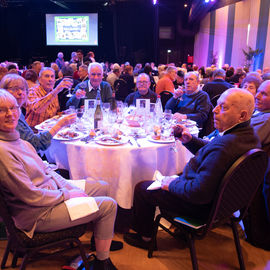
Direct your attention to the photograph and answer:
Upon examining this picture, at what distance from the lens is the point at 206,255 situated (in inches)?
93.3

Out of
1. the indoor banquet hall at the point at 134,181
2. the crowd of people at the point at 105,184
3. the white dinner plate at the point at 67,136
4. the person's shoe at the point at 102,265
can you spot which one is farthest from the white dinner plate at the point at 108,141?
the person's shoe at the point at 102,265

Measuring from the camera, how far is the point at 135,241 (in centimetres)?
245

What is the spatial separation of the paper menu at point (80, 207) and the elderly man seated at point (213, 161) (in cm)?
56

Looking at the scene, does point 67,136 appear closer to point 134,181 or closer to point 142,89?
point 134,181

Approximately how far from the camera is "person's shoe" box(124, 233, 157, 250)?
2.40 meters

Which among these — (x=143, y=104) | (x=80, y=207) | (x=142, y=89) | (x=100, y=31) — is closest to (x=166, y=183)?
(x=80, y=207)

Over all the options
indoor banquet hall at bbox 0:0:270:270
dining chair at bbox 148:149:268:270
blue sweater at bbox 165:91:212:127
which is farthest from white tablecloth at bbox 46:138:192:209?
blue sweater at bbox 165:91:212:127

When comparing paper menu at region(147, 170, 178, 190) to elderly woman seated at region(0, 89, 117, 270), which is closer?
elderly woman seated at region(0, 89, 117, 270)

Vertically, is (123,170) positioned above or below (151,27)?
below

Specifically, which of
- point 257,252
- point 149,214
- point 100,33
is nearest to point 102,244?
point 149,214

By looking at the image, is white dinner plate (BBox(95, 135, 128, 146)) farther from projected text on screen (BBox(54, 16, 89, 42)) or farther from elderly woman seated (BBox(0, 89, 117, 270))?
projected text on screen (BBox(54, 16, 89, 42))

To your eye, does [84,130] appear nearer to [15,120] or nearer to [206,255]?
[15,120]

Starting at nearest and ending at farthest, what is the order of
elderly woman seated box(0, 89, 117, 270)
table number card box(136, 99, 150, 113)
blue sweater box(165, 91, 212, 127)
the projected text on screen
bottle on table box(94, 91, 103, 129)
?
elderly woman seated box(0, 89, 117, 270) → bottle on table box(94, 91, 103, 129) → table number card box(136, 99, 150, 113) → blue sweater box(165, 91, 212, 127) → the projected text on screen

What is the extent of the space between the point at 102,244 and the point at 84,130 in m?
1.22
